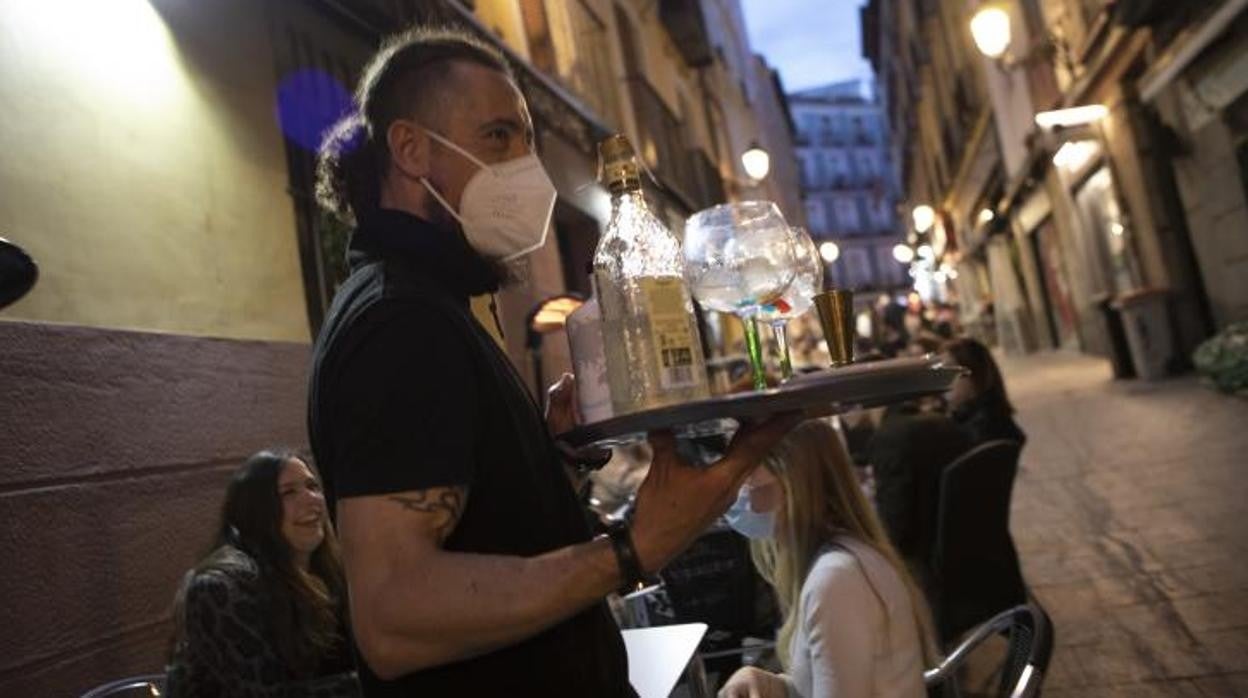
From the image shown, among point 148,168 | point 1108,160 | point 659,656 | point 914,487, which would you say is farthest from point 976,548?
point 1108,160

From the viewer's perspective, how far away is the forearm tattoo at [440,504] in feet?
3.42

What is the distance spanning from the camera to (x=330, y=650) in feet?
9.48

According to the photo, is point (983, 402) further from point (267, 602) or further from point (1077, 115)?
point (1077, 115)

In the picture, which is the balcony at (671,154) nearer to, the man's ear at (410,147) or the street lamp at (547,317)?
the street lamp at (547,317)

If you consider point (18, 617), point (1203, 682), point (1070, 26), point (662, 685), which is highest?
point (1070, 26)

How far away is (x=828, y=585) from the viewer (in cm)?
213

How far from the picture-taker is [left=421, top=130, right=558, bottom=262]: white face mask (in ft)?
4.51

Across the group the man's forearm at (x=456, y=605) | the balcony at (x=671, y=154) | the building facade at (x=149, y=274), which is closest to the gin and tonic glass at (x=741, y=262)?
the building facade at (x=149, y=274)

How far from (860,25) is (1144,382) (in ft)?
130


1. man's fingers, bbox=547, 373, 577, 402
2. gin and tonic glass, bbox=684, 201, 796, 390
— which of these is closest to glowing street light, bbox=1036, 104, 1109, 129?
gin and tonic glass, bbox=684, 201, 796, 390

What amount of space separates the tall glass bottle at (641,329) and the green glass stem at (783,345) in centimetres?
20

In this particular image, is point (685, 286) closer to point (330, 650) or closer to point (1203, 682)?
point (330, 650)

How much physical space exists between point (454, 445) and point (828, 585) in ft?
4.31

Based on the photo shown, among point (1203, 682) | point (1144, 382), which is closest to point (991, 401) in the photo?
point (1203, 682)
